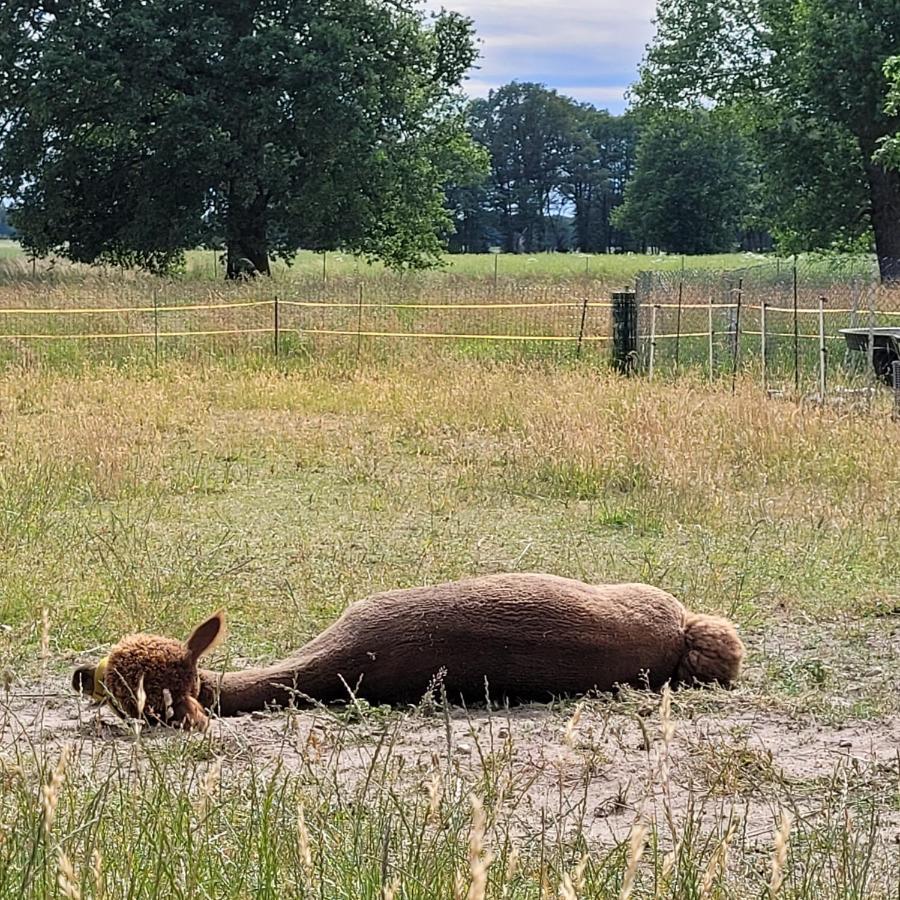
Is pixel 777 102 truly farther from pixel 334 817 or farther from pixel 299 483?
pixel 334 817

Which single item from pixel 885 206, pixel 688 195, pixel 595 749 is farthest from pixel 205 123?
pixel 688 195

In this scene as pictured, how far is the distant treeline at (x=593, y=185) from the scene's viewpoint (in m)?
89.6

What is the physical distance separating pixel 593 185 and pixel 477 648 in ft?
387

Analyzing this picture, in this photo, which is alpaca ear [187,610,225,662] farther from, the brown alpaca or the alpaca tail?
the alpaca tail

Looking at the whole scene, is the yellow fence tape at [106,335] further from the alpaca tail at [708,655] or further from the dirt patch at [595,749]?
the alpaca tail at [708,655]

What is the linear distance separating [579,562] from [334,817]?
4.31 m

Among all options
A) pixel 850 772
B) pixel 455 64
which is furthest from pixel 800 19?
pixel 850 772

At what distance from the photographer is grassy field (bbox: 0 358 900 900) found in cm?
241

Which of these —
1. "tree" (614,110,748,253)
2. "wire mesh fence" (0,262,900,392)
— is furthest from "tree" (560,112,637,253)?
"wire mesh fence" (0,262,900,392)

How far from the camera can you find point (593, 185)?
120m

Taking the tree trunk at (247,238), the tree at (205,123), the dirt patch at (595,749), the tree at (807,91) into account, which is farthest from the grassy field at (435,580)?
the tree at (807,91)

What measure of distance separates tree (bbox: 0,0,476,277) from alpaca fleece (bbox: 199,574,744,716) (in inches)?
1081

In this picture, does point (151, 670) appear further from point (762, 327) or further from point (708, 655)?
point (762, 327)

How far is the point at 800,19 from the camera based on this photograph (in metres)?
33.6
